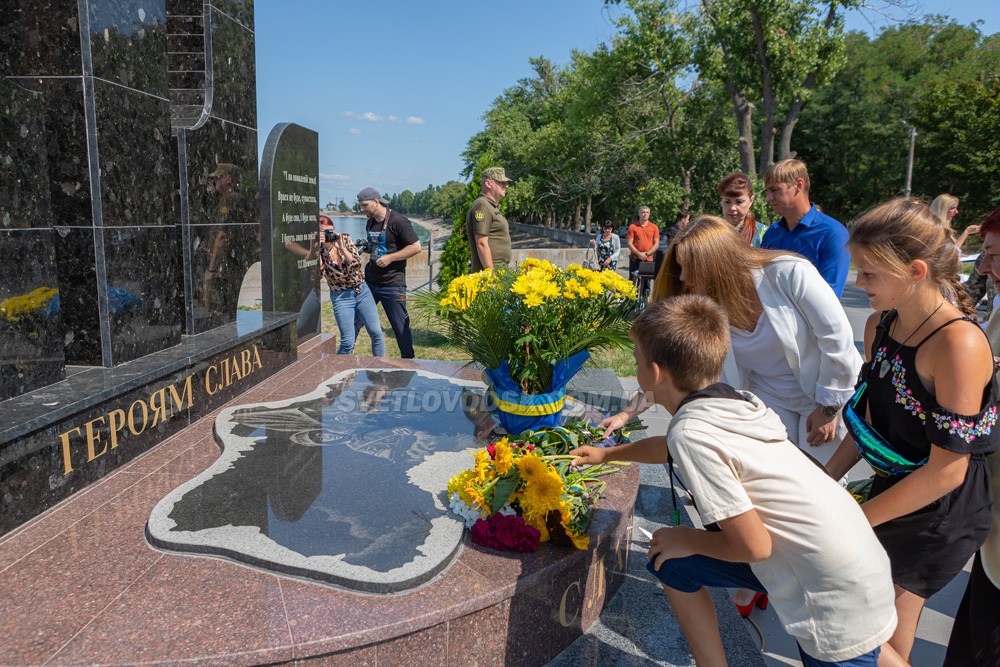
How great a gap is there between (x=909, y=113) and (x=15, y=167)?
42.1 meters

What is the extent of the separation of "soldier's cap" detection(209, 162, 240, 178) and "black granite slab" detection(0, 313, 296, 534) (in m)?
1.22

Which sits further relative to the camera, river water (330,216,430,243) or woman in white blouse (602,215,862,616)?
river water (330,216,430,243)

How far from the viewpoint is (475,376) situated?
4.96 m

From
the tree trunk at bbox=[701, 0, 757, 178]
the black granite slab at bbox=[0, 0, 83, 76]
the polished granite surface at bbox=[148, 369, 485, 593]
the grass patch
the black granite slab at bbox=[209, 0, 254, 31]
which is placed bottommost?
the grass patch

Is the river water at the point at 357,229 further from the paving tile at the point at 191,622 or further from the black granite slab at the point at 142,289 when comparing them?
the paving tile at the point at 191,622

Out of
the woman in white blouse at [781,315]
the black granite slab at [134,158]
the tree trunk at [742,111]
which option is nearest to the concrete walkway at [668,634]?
the woman in white blouse at [781,315]

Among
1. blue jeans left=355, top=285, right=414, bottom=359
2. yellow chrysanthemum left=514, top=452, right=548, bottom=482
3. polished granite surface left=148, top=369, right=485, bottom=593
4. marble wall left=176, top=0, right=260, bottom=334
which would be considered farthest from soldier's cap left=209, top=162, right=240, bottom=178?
yellow chrysanthemum left=514, top=452, right=548, bottom=482

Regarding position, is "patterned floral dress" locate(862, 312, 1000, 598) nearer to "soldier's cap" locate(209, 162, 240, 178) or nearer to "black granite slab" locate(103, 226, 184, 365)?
"black granite slab" locate(103, 226, 184, 365)

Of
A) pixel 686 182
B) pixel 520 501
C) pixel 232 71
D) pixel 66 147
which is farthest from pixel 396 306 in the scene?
pixel 686 182

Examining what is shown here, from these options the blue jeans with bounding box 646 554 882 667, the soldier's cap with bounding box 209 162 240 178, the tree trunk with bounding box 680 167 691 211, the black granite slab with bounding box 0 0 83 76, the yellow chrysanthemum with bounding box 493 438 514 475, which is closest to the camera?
the blue jeans with bounding box 646 554 882 667

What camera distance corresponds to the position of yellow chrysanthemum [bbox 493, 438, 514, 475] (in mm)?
2461

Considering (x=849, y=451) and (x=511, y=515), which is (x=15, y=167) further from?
(x=849, y=451)

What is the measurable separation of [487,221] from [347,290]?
147cm

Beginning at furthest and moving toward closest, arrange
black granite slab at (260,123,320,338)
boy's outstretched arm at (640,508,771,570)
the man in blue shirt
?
1. black granite slab at (260,123,320,338)
2. the man in blue shirt
3. boy's outstretched arm at (640,508,771,570)
